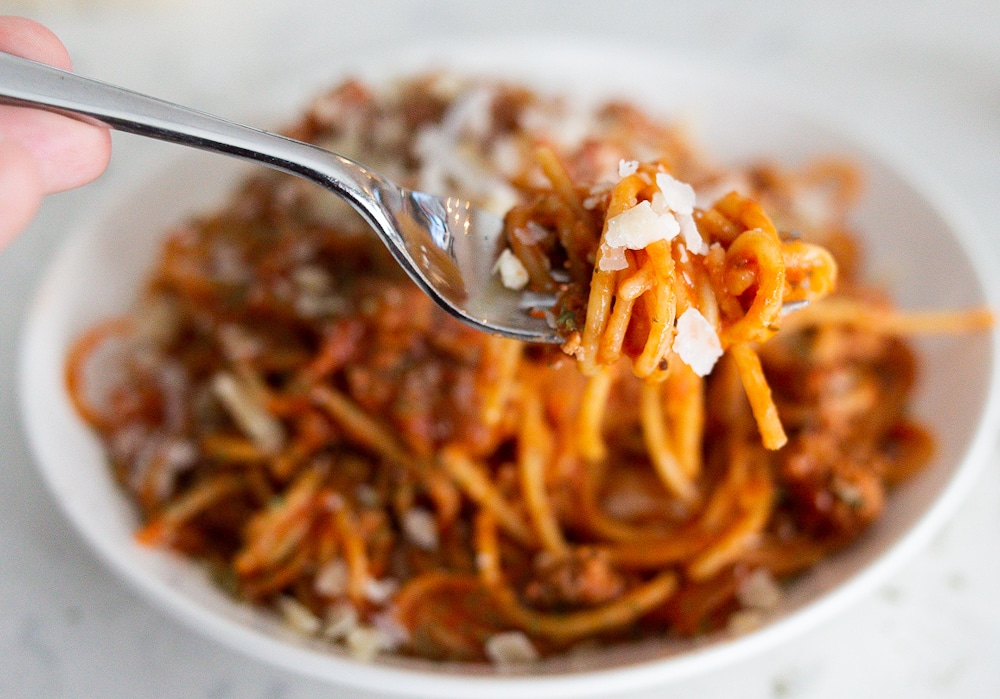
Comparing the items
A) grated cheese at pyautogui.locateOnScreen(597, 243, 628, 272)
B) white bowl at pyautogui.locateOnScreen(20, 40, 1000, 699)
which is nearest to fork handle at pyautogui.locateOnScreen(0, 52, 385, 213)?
grated cheese at pyautogui.locateOnScreen(597, 243, 628, 272)

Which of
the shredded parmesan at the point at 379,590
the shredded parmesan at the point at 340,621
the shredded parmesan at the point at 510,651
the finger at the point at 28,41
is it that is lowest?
the shredded parmesan at the point at 510,651

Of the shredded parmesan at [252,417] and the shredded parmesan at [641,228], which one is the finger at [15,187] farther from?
the shredded parmesan at [252,417]

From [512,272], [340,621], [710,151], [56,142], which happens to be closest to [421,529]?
[340,621]

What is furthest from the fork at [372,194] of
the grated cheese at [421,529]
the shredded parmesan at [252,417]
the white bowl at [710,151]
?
the shredded parmesan at [252,417]

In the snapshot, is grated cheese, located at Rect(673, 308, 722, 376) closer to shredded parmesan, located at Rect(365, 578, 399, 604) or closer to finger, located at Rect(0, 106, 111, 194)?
finger, located at Rect(0, 106, 111, 194)

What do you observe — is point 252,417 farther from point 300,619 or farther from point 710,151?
point 710,151

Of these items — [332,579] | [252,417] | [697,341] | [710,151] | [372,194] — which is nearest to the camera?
[697,341]
